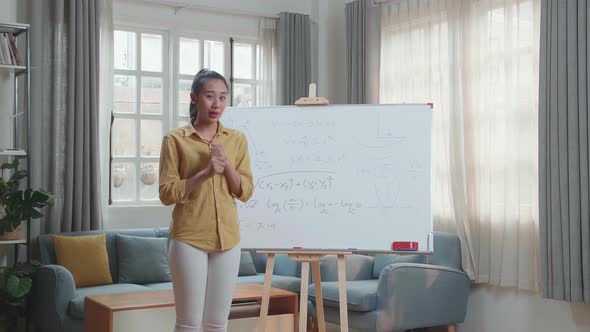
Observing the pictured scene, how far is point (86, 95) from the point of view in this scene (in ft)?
18.3

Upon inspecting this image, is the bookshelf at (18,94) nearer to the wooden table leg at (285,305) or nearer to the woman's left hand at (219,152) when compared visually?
the wooden table leg at (285,305)

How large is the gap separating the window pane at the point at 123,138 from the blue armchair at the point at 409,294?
73.5 inches

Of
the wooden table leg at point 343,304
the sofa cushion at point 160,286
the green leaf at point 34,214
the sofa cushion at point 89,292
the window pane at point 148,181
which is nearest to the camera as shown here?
the wooden table leg at point 343,304

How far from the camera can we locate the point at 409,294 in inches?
189

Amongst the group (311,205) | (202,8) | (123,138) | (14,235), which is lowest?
(14,235)

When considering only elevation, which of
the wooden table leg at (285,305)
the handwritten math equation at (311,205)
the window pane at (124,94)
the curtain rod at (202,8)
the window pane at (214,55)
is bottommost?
the wooden table leg at (285,305)

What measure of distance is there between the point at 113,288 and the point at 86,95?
4.81 ft

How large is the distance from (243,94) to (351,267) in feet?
6.36

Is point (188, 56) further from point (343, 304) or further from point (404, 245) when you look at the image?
point (343, 304)

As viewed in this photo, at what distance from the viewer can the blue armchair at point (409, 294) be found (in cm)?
473

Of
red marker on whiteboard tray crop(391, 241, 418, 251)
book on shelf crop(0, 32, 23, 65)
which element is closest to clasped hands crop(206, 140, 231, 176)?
red marker on whiteboard tray crop(391, 241, 418, 251)

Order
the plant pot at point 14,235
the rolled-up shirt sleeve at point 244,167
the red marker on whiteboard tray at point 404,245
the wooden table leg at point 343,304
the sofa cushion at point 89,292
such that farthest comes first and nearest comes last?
the plant pot at point 14,235 < the sofa cushion at point 89,292 < the red marker on whiteboard tray at point 404,245 < the wooden table leg at point 343,304 < the rolled-up shirt sleeve at point 244,167

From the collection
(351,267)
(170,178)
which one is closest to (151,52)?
(351,267)

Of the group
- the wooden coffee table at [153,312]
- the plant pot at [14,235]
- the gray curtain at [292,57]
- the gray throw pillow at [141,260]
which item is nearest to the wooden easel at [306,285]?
the wooden coffee table at [153,312]
